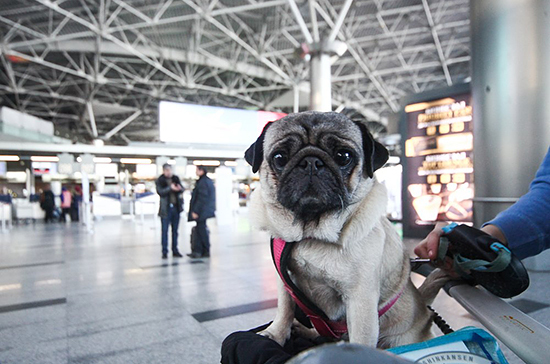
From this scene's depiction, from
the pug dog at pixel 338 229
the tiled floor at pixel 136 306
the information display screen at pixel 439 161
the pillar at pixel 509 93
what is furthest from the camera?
the information display screen at pixel 439 161

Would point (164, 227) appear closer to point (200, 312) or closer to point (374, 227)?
point (200, 312)

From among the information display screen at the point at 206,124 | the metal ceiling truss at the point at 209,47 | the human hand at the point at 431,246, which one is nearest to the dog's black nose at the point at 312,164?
the human hand at the point at 431,246

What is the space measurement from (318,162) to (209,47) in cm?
2642

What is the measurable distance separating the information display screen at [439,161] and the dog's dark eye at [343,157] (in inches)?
251

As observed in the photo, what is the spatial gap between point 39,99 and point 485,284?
4109 centimetres

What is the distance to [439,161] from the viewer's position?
23.8ft

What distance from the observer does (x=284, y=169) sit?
1153 mm

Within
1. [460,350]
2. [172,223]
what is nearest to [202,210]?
[172,223]

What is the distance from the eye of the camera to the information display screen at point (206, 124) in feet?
54.7

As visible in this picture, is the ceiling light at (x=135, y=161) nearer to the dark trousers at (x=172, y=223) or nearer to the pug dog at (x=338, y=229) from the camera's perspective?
the dark trousers at (x=172, y=223)

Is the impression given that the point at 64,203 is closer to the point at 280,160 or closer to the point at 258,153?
the point at 258,153

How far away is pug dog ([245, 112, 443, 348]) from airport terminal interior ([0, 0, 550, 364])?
0.02 metres

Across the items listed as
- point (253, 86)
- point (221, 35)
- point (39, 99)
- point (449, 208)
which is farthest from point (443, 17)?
point (39, 99)

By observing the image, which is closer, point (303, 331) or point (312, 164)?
point (312, 164)
